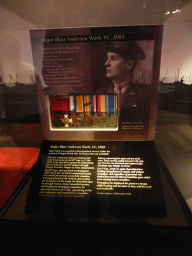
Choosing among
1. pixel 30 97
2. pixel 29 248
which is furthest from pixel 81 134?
pixel 29 248

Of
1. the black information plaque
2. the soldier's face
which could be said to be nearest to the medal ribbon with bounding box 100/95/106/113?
the soldier's face

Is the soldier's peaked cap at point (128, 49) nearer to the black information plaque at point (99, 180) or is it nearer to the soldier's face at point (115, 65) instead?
the soldier's face at point (115, 65)

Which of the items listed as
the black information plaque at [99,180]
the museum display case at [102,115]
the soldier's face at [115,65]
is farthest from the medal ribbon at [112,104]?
the black information plaque at [99,180]

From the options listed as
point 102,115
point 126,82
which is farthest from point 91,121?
point 126,82

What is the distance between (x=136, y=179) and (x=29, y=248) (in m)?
0.79

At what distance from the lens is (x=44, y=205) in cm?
112

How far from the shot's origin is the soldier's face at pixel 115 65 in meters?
1.25

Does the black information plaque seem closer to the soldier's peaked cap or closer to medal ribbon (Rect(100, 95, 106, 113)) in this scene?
medal ribbon (Rect(100, 95, 106, 113))

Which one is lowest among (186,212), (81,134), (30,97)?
(186,212)

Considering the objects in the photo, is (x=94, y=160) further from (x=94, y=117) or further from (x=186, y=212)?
(x=186, y=212)

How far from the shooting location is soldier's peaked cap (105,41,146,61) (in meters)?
1.21

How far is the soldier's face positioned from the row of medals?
32 centimetres

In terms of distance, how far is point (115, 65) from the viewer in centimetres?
127

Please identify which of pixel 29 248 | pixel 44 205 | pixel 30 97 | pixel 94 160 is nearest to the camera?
pixel 29 248
